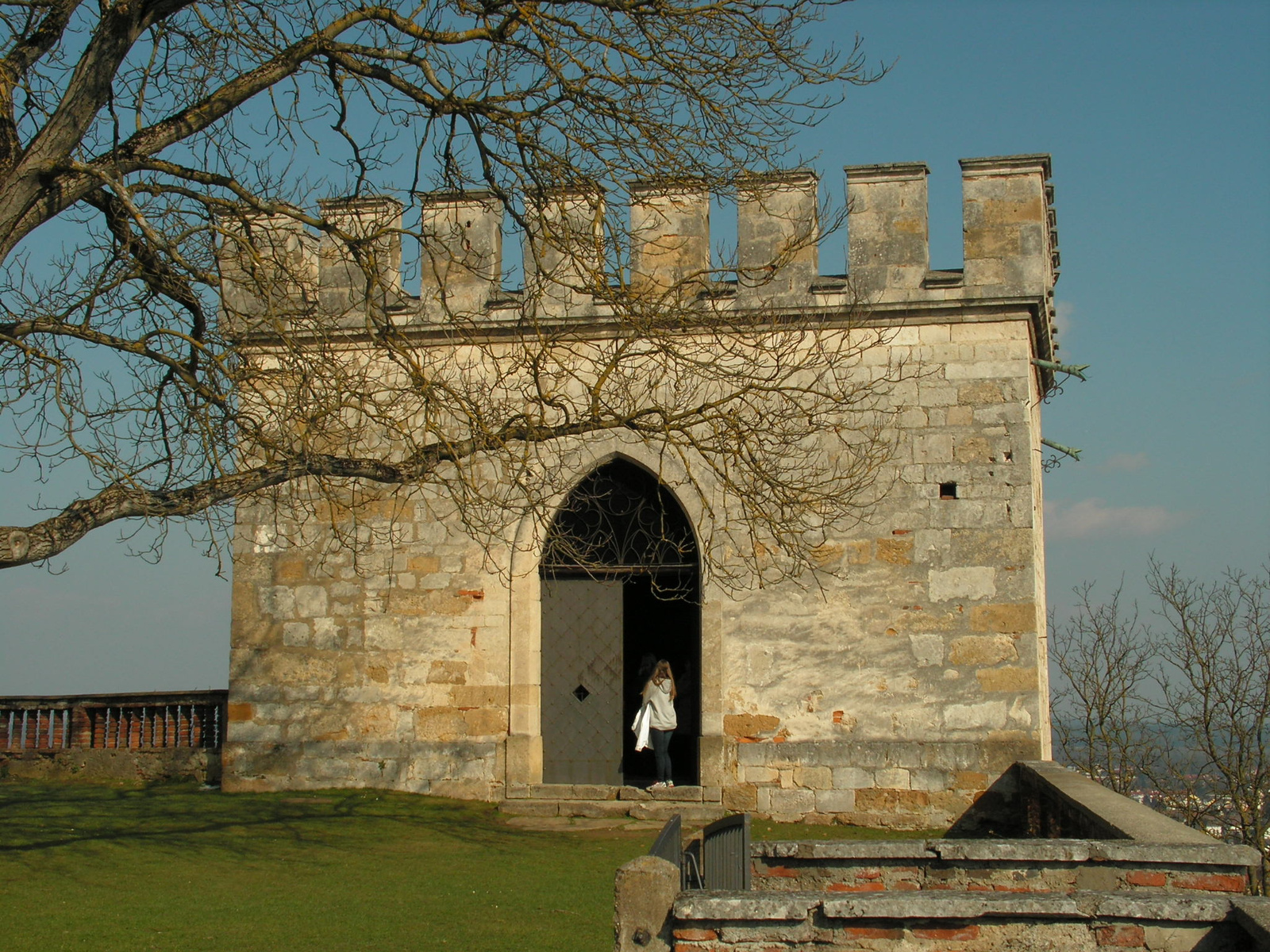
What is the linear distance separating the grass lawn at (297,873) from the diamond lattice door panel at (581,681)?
Answer: 1077 mm

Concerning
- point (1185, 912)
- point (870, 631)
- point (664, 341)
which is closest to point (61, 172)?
point (664, 341)

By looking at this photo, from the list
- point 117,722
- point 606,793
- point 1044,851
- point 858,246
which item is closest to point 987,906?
point 1044,851

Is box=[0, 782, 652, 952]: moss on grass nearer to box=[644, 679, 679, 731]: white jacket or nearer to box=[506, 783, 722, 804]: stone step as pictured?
box=[506, 783, 722, 804]: stone step

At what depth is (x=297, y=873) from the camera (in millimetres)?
8609

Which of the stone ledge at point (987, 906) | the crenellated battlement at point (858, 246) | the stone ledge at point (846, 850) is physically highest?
the crenellated battlement at point (858, 246)

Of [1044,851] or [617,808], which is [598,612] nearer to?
[617,808]

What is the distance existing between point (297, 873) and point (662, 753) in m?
3.67

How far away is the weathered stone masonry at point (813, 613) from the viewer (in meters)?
10.7

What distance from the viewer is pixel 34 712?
1359 centimetres

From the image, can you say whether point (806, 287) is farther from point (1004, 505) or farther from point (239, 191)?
point (239, 191)

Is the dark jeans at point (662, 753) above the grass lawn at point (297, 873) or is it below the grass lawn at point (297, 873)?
above

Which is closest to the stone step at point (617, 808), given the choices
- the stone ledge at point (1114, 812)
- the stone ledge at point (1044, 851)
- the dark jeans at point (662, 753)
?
the dark jeans at point (662, 753)

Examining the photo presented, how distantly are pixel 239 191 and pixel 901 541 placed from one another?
5900 mm

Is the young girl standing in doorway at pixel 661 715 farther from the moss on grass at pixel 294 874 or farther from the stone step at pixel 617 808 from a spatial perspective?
the moss on grass at pixel 294 874
